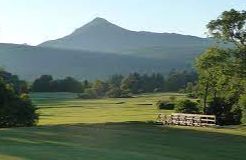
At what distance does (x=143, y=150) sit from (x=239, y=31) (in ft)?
102

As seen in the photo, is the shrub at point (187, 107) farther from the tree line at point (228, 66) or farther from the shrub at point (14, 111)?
the shrub at point (14, 111)

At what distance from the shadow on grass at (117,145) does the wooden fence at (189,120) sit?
1270cm

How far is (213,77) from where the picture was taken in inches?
2350

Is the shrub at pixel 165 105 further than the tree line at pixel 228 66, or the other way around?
the shrub at pixel 165 105

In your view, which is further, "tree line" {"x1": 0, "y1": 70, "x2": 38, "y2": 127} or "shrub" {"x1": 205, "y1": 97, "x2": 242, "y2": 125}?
"shrub" {"x1": 205, "y1": 97, "x2": 242, "y2": 125}

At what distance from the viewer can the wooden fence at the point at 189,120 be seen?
5209 cm

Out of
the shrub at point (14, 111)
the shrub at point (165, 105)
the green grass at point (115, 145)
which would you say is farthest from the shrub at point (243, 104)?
the shrub at point (165, 105)

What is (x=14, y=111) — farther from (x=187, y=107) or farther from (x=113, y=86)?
(x=113, y=86)

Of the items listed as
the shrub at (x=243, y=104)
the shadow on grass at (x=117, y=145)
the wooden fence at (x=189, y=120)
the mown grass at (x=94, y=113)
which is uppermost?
the shrub at (x=243, y=104)

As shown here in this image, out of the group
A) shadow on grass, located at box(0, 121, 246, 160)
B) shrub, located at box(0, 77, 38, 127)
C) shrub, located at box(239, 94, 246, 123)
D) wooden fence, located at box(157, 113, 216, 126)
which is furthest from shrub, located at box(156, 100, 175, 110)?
shadow on grass, located at box(0, 121, 246, 160)

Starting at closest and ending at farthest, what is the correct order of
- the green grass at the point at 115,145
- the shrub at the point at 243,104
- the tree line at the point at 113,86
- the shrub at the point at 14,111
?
the green grass at the point at 115,145 < the shrub at the point at 243,104 < the shrub at the point at 14,111 < the tree line at the point at 113,86

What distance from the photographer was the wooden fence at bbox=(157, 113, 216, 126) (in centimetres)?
5209

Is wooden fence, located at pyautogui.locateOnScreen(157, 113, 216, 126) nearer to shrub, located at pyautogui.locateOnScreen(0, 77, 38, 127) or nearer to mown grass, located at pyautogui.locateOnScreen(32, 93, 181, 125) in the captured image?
mown grass, located at pyautogui.locateOnScreen(32, 93, 181, 125)

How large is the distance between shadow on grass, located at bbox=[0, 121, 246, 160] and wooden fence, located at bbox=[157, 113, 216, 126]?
1270cm
